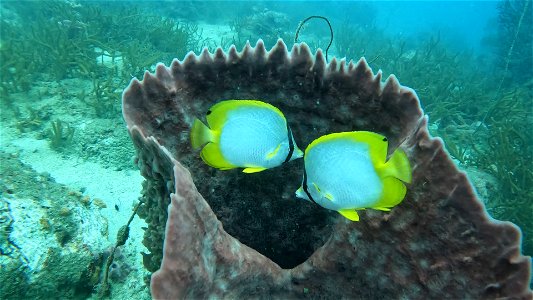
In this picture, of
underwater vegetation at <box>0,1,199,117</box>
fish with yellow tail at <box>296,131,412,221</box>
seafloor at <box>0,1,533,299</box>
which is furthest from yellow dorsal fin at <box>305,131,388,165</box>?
underwater vegetation at <box>0,1,199,117</box>

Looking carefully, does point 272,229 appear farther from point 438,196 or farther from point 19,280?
point 19,280

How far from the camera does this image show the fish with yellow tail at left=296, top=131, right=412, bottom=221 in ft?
5.45

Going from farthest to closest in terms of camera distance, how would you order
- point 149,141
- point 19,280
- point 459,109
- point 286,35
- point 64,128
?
point 286,35 < point 459,109 < point 64,128 < point 19,280 < point 149,141

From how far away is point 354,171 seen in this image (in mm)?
1685

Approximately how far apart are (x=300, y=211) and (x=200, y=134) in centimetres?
123

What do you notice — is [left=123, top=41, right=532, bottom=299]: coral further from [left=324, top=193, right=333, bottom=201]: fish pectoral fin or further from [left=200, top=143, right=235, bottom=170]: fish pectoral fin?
[left=324, top=193, right=333, bottom=201]: fish pectoral fin

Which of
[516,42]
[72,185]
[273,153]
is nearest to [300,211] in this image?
[273,153]

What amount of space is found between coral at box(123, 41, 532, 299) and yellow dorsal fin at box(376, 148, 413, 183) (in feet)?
1.46

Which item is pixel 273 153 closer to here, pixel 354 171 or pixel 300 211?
pixel 354 171

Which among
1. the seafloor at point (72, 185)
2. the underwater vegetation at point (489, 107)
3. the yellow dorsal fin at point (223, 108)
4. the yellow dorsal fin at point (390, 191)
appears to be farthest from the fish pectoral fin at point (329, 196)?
the underwater vegetation at point (489, 107)

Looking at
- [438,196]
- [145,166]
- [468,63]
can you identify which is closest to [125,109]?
[145,166]

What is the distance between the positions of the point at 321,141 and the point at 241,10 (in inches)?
767

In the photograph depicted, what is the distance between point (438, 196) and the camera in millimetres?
1919

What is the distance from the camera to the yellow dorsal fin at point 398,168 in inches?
62.9
